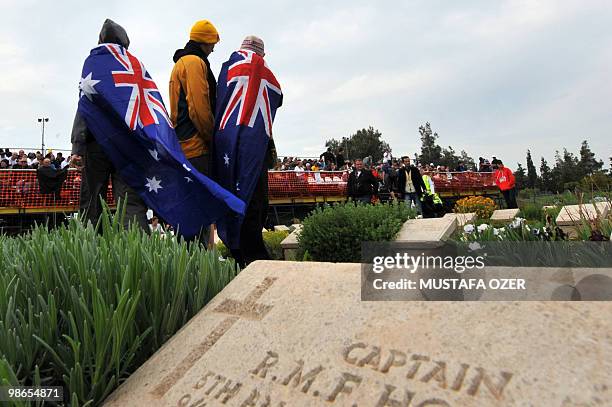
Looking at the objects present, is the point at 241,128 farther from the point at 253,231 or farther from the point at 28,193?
the point at 28,193

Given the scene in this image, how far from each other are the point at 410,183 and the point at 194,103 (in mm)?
8164

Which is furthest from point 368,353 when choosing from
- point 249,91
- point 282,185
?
point 282,185

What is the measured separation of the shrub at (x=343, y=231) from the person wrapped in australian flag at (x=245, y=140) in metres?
1.04

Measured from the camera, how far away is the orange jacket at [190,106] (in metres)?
3.51

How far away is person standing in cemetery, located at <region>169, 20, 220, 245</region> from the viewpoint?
3510 millimetres

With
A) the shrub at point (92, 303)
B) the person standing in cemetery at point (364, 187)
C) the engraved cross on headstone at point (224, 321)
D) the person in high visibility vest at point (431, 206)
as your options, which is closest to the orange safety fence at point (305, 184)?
the person standing in cemetery at point (364, 187)

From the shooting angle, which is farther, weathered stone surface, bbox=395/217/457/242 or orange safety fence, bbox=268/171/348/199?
orange safety fence, bbox=268/171/348/199

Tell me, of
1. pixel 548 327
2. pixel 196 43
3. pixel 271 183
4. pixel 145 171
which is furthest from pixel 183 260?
pixel 271 183

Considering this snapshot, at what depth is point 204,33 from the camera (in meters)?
3.71

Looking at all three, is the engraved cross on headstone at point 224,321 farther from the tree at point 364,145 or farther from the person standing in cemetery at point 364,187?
the tree at point 364,145

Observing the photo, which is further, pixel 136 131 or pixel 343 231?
pixel 343 231

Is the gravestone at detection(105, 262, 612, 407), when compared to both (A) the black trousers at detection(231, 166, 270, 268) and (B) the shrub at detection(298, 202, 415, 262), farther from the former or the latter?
(B) the shrub at detection(298, 202, 415, 262)

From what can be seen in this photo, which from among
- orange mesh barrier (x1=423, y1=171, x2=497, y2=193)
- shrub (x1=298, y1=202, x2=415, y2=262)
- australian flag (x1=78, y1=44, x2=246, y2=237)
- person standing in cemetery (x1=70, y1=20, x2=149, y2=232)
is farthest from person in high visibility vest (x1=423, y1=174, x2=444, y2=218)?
orange mesh barrier (x1=423, y1=171, x2=497, y2=193)

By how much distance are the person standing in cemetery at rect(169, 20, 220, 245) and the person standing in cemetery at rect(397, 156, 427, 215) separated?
7437mm
